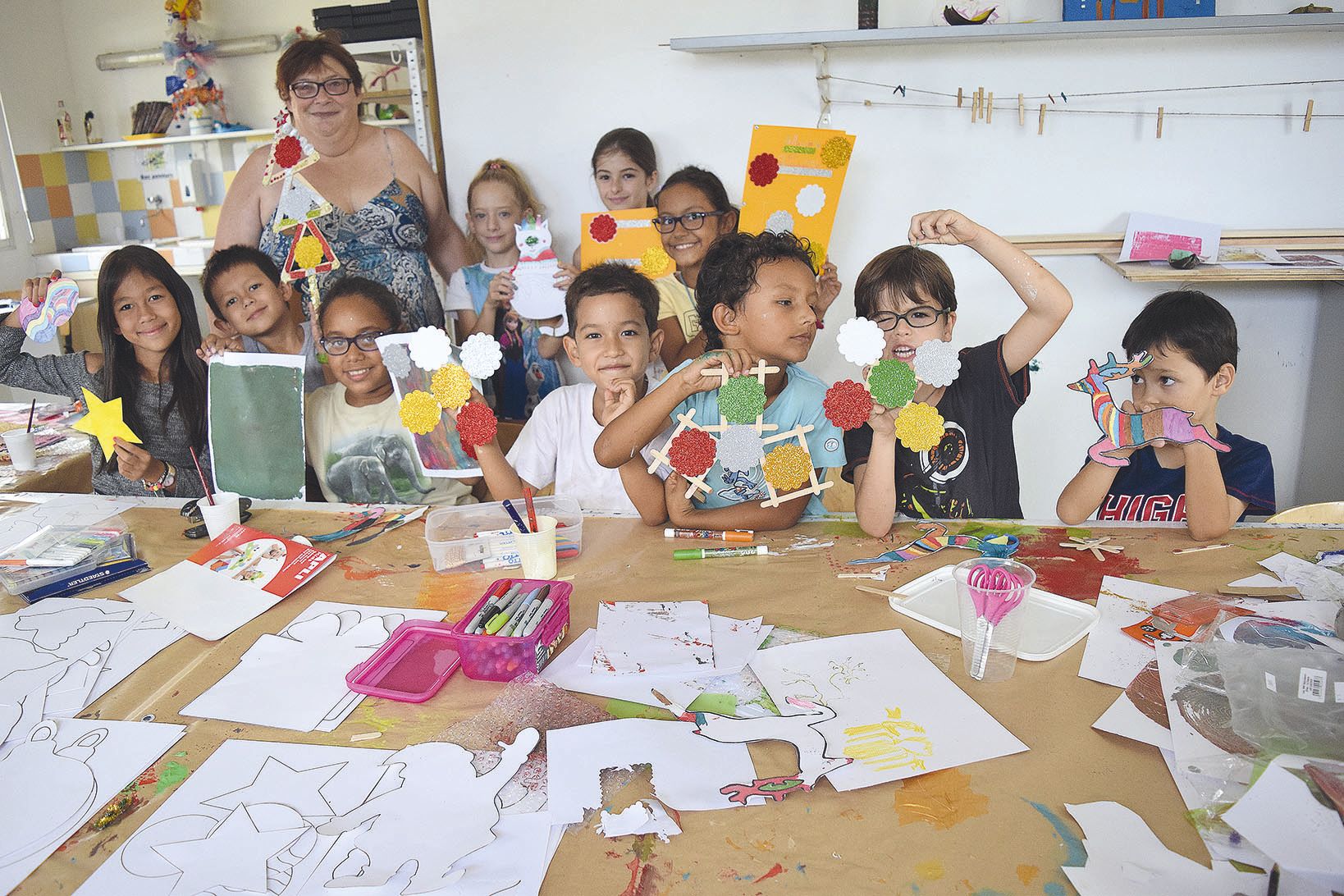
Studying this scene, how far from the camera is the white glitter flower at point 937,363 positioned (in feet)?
4.90

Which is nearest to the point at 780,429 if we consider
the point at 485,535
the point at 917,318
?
the point at 917,318

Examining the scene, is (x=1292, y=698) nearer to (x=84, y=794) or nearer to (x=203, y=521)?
(x=84, y=794)

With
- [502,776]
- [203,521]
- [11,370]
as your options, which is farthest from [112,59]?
[502,776]

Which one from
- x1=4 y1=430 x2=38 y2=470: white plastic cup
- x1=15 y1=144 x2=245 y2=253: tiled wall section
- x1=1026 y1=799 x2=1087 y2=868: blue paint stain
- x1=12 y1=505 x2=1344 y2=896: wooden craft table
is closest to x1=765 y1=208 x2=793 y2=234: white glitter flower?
x1=12 y1=505 x2=1344 y2=896: wooden craft table

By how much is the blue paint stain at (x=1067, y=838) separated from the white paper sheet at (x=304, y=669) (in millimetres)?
863

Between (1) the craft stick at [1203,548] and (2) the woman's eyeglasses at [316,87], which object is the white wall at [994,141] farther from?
(1) the craft stick at [1203,548]

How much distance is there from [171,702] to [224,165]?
4588 millimetres

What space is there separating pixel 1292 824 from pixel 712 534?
956 millimetres

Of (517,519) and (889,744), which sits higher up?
(517,519)

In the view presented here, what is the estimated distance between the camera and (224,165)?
491cm

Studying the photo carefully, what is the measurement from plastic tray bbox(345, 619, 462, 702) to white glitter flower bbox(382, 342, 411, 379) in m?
0.61

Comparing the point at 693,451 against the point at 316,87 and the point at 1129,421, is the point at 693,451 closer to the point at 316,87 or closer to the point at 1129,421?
the point at 1129,421

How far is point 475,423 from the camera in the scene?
5.41ft

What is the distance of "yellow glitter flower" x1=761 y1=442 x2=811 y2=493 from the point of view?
156 centimetres
